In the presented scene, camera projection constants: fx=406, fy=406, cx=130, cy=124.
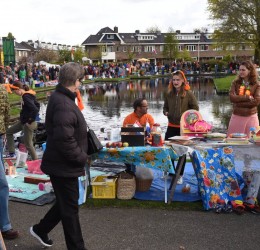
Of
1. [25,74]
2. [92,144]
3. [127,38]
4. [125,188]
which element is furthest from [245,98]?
[127,38]

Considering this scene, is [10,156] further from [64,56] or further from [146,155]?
[64,56]

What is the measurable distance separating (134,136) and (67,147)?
2.07 meters

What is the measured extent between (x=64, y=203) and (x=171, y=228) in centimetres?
158

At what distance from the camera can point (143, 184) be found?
6047 mm

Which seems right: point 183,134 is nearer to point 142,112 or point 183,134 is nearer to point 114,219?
point 142,112

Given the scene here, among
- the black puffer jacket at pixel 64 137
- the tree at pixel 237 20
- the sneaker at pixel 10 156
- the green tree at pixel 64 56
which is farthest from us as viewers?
the green tree at pixel 64 56

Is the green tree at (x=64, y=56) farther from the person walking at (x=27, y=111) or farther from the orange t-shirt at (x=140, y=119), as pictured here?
the orange t-shirt at (x=140, y=119)

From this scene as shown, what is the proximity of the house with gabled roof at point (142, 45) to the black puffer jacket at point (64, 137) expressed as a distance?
262ft

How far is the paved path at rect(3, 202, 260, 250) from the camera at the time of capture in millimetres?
4418

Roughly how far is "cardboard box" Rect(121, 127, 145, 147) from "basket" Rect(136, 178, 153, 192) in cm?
68

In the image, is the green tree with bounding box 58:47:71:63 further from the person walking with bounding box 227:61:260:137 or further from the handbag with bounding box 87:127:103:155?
the handbag with bounding box 87:127:103:155

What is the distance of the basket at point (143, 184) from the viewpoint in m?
6.02

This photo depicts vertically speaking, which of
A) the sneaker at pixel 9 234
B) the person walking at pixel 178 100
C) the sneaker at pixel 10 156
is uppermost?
the person walking at pixel 178 100

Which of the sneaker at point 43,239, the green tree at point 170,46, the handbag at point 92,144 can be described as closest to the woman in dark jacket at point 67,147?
A: the handbag at point 92,144
